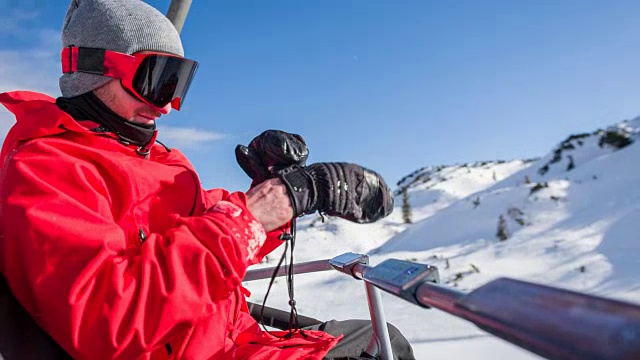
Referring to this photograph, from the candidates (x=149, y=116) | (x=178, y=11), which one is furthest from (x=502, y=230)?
(x=149, y=116)

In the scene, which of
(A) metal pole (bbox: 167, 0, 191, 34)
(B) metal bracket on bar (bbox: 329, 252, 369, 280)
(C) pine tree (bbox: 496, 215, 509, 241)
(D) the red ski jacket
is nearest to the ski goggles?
(D) the red ski jacket

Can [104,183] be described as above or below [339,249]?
above

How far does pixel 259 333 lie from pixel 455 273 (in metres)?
3.60

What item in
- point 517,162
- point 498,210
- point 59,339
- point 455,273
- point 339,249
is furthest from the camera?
point 517,162

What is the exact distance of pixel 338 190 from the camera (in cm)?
139

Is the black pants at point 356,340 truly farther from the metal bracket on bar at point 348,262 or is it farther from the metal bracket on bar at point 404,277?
the metal bracket on bar at point 404,277

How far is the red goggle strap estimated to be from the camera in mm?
1511

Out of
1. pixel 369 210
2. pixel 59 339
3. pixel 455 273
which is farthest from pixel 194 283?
pixel 455 273

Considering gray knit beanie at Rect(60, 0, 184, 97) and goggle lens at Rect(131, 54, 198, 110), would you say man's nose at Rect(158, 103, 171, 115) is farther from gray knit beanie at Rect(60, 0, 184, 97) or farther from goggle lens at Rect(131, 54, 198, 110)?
gray knit beanie at Rect(60, 0, 184, 97)

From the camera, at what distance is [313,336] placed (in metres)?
1.68

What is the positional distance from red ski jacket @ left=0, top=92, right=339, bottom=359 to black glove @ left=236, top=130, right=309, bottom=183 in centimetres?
19

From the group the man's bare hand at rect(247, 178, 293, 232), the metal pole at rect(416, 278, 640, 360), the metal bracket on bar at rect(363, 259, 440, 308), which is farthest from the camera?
the man's bare hand at rect(247, 178, 293, 232)

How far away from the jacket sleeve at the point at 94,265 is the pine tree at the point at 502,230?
5333 millimetres

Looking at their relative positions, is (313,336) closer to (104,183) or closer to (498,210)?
(104,183)
